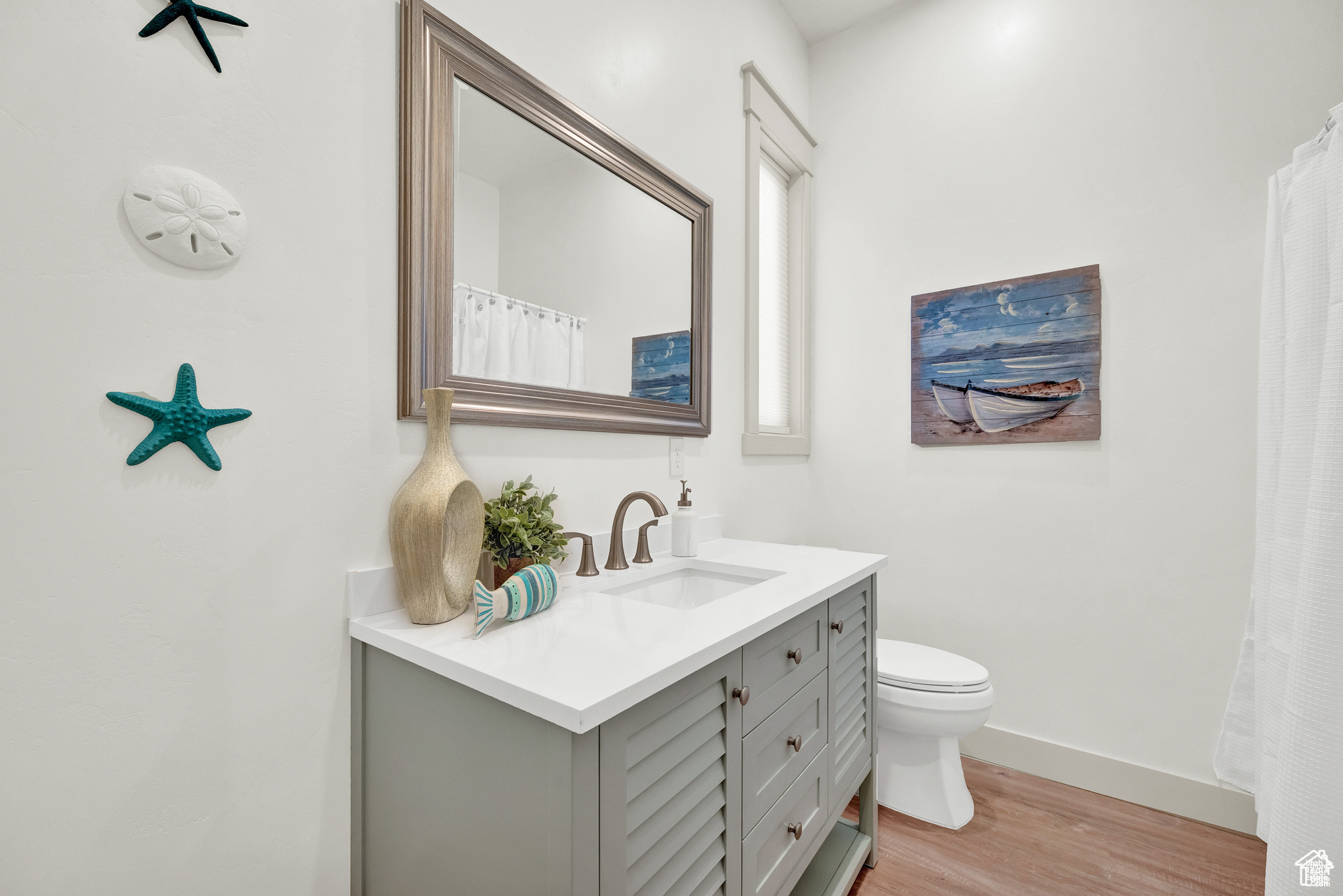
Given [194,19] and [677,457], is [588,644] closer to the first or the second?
[677,457]

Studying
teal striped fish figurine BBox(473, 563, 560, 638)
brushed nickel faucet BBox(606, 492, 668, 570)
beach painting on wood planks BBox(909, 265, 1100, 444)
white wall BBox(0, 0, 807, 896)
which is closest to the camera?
white wall BBox(0, 0, 807, 896)

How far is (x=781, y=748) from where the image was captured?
3.63 feet

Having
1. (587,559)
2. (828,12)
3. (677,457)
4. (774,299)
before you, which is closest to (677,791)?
(587,559)

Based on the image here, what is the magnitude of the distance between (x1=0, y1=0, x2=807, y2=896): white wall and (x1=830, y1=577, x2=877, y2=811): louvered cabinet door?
923 millimetres

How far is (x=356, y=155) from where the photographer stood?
997 mm

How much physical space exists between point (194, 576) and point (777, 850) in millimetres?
1095

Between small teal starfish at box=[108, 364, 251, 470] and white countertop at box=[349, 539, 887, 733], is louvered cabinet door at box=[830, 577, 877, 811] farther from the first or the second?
small teal starfish at box=[108, 364, 251, 470]

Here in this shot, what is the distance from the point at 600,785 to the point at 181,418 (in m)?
0.74

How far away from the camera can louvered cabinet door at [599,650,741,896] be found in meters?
0.73

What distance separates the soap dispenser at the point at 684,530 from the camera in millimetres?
1572

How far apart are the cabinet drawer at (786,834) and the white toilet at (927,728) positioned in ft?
1.68

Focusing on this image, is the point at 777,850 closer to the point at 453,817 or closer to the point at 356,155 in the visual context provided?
the point at 453,817

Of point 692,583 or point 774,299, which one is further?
point 774,299
